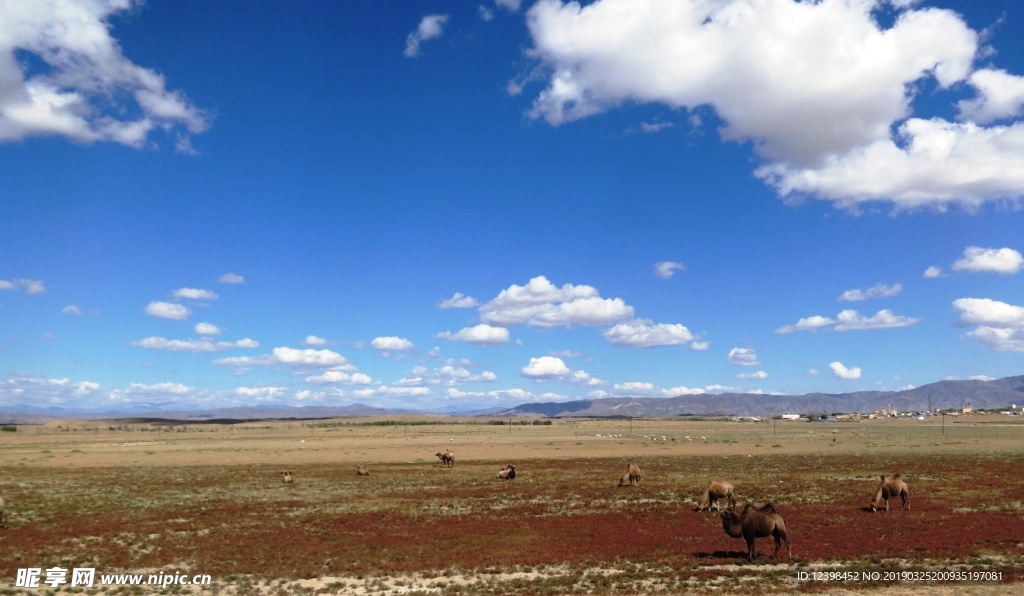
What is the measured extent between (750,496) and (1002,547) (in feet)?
38.3

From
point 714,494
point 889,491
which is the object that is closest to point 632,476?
point 714,494

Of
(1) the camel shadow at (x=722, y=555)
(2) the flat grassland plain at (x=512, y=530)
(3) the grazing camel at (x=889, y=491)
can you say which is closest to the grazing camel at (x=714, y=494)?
(2) the flat grassland plain at (x=512, y=530)

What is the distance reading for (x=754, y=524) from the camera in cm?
1595

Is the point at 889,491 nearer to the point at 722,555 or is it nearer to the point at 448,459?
the point at 722,555

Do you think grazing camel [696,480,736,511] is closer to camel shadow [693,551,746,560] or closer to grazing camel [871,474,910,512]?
grazing camel [871,474,910,512]

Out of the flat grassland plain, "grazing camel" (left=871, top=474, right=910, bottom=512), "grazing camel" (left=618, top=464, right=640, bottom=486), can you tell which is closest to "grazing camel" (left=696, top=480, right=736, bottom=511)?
the flat grassland plain

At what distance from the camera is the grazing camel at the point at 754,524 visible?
624 inches

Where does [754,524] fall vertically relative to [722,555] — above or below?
above

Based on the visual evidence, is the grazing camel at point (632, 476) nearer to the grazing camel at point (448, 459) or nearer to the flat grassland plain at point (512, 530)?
the flat grassland plain at point (512, 530)

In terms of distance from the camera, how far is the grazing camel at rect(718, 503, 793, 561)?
15852 mm

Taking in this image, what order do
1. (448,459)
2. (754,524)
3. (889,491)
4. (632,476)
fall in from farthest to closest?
(448,459), (632,476), (889,491), (754,524)

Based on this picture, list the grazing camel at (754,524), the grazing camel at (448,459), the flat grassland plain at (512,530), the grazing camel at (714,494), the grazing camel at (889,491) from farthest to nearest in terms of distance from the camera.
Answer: the grazing camel at (448,459), the grazing camel at (714,494), the grazing camel at (889,491), the grazing camel at (754,524), the flat grassland plain at (512,530)

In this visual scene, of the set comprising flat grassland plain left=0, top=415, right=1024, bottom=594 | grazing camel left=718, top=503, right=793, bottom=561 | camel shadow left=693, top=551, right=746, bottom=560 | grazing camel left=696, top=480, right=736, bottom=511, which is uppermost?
grazing camel left=718, top=503, right=793, bottom=561

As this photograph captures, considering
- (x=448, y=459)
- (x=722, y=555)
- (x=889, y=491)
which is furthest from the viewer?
(x=448, y=459)
